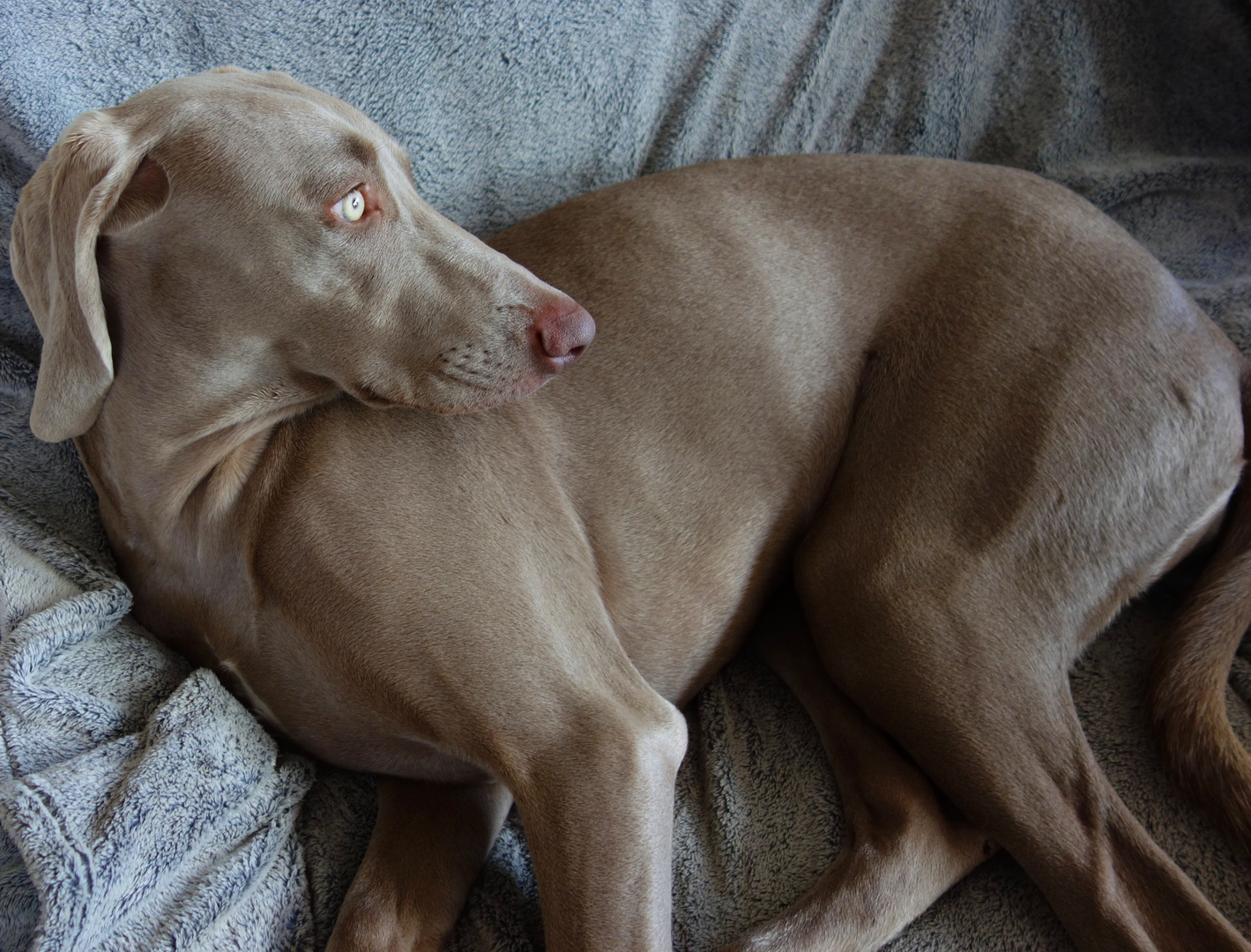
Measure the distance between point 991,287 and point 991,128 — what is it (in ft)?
2.93

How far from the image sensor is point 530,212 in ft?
7.18

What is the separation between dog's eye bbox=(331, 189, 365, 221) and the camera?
55.4 inches

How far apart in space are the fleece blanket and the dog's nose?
0.74 m

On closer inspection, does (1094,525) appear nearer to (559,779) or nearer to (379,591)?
(559,779)

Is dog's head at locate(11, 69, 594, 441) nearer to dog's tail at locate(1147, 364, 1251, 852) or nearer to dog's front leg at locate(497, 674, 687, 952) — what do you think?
dog's front leg at locate(497, 674, 687, 952)

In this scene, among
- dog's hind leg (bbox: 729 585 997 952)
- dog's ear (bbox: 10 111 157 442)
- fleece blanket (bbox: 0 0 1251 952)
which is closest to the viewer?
dog's ear (bbox: 10 111 157 442)

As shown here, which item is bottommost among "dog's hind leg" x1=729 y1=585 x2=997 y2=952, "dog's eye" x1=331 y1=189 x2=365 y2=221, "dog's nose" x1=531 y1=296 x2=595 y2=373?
"dog's hind leg" x1=729 y1=585 x2=997 y2=952

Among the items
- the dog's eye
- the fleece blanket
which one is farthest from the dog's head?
the fleece blanket

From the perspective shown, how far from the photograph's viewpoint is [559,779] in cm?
140

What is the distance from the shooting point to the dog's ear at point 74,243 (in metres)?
1.32

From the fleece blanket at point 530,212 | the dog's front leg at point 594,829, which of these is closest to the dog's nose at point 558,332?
the dog's front leg at point 594,829

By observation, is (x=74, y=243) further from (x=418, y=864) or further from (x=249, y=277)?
(x=418, y=864)

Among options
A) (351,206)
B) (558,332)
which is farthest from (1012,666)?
(351,206)

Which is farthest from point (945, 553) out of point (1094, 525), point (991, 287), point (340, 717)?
point (340, 717)
